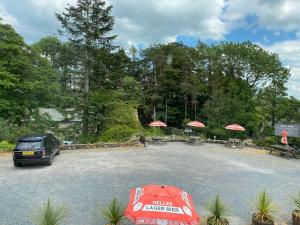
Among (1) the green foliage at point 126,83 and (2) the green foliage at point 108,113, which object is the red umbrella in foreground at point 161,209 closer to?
(1) the green foliage at point 126,83

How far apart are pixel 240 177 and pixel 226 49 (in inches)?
1131

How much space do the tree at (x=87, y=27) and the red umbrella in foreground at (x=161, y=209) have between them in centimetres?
2190

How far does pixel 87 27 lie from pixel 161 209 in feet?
82.9

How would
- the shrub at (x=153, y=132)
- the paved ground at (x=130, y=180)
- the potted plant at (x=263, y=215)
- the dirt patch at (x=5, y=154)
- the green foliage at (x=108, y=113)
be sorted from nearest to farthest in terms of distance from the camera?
the potted plant at (x=263, y=215) → the paved ground at (x=130, y=180) → the dirt patch at (x=5, y=154) → the green foliage at (x=108, y=113) → the shrub at (x=153, y=132)

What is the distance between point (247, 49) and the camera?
3600 centimetres

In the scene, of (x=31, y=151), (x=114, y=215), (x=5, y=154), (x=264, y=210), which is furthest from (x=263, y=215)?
(x=5, y=154)

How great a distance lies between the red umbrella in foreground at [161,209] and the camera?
188 inches

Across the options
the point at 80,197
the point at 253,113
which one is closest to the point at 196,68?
the point at 253,113

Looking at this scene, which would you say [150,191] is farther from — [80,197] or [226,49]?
[226,49]

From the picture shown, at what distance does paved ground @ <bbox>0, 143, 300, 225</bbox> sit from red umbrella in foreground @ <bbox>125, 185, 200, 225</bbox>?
1.99m

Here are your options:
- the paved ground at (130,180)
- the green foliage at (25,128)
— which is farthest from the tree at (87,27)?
the paved ground at (130,180)

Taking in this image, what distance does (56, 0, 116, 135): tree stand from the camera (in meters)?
26.7

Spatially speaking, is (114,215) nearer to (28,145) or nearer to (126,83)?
(28,145)

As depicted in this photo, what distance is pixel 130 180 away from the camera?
1027 cm
